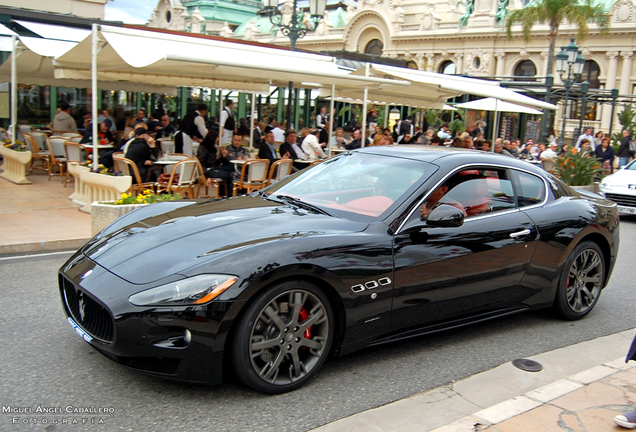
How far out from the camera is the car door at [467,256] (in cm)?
409

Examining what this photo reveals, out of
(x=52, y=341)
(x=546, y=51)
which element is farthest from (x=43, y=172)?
(x=546, y=51)

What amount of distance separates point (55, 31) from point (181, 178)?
11.1m

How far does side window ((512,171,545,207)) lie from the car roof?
88 millimetres

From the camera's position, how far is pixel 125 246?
3840mm

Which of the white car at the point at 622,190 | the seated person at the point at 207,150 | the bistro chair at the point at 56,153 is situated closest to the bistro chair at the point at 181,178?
the seated person at the point at 207,150

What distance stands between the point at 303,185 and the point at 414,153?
96cm

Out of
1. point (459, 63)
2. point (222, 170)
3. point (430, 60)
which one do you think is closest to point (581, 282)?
point (222, 170)

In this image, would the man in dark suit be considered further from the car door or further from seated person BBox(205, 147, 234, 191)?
the car door

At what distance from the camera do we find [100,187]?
9.59 metres

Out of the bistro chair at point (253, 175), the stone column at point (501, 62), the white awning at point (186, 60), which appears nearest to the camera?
the white awning at point (186, 60)

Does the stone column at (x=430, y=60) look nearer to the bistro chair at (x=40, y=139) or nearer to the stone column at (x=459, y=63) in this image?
the stone column at (x=459, y=63)

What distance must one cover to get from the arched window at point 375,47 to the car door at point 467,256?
6510 centimetres

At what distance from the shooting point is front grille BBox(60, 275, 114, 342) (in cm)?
339

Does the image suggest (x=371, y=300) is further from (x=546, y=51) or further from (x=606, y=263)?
(x=546, y=51)
